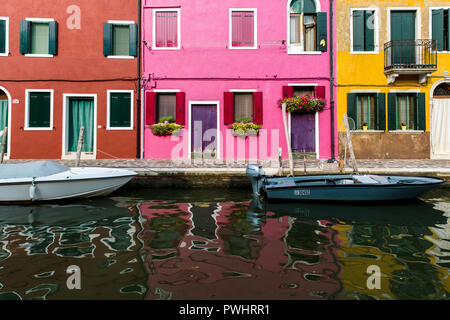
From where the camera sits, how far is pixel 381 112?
12.2 metres

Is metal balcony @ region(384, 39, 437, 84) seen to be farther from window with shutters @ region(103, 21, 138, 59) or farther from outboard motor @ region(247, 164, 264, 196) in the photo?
window with shutters @ region(103, 21, 138, 59)

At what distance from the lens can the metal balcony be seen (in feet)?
39.0

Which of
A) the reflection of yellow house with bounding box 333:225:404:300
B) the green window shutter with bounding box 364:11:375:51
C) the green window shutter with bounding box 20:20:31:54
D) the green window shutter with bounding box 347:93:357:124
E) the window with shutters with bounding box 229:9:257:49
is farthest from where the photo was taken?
the window with shutters with bounding box 229:9:257:49

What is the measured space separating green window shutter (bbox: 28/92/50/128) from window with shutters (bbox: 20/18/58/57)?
1.71 metres

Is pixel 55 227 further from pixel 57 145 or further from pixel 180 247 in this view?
pixel 57 145

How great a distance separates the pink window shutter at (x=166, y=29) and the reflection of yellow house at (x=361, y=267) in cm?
1110

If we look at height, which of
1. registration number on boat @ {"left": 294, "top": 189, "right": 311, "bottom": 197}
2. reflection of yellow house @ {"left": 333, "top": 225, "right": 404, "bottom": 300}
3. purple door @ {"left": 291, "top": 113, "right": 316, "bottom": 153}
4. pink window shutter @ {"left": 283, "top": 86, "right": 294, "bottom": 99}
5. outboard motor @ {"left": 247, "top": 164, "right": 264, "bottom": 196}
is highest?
pink window shutter @ {"left": 283, "top": 86, "right": 294, "bottom": 99}


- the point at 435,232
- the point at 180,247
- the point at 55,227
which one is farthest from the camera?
the point at 55,227

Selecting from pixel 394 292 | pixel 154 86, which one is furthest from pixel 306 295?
pixel 154 86

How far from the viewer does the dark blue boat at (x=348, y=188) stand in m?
6.26

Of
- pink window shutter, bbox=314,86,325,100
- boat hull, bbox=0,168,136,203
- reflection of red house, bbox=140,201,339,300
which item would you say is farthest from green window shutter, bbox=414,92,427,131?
boat hull, bbox=0,168,136,203

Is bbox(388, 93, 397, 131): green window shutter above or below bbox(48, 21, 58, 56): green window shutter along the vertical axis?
below

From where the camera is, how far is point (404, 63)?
1214 cm

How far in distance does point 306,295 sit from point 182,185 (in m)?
6.02
